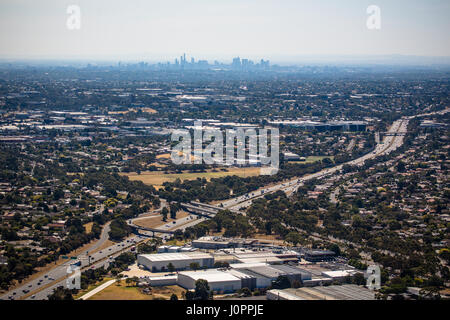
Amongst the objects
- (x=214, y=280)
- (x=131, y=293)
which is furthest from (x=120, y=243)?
(x=214, y=280)

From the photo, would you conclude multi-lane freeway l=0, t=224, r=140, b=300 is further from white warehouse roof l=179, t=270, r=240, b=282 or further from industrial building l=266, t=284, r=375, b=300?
industrial building l=266, t=284, r=375, b=300

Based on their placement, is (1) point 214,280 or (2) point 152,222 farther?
(2) point 152,222

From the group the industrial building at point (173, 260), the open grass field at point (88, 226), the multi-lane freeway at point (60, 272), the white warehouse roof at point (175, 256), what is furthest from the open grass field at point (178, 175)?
the industrial building at point (173, 260)

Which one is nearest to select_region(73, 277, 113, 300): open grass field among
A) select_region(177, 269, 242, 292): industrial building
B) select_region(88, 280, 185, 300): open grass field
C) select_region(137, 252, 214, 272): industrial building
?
select_region(88, 280, 185, 300): open grass field

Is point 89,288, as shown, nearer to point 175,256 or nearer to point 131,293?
point 131,293

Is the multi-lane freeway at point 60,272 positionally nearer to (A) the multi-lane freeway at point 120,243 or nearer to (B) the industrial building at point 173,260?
(A) the multi-lane freeway at point 120,243
